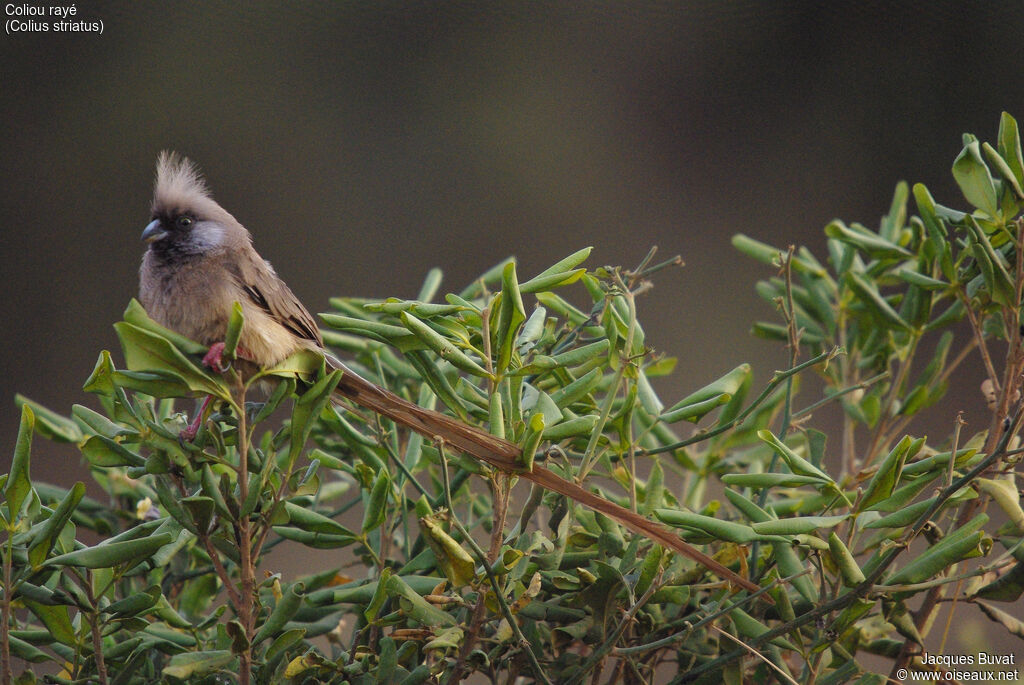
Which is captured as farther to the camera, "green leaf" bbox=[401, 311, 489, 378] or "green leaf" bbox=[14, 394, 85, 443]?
"green leaf" bbox=[14, 394, 85, 443]

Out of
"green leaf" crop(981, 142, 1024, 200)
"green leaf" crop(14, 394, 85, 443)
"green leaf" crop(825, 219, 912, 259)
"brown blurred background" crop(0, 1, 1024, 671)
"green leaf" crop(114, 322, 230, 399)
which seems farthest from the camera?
"brown blurred background" crop(0, 1, 1024, 671)

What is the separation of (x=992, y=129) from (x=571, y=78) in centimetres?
229

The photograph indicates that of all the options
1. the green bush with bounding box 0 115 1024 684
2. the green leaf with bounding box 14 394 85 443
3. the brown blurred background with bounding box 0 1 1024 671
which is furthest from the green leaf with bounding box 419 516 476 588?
the brown blurred background with bounding box 0 1 1024 671

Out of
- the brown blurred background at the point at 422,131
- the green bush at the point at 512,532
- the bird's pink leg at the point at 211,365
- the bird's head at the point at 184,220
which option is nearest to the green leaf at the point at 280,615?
the green bush at the point at 512,532

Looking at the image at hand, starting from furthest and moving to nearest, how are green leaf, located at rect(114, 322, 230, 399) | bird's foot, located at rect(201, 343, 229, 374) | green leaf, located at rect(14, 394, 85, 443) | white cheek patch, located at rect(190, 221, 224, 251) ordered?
white cheek patch, located at rect(190, 221, 224, 251) → green leaf, located at rect(14, 394, 85, 443) → bird's foot, located at rect(201, 343, 229, 374) → green leaf, located at rect(114, 322, 230, 399)

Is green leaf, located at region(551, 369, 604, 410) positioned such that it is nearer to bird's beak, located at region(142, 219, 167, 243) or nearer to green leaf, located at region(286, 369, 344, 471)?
green leaf, located at region(286, 369, 344, 471)

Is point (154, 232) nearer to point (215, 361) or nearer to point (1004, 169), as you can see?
point (215, 361)

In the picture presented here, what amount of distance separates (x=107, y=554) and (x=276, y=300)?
0.63 m

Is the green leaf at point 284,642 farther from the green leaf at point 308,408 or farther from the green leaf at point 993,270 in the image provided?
the green leaf at point 993,270

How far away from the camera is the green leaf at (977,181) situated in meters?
1.33

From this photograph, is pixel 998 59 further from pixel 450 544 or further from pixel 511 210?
pixel 450 544

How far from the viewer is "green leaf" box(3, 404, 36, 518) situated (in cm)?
110

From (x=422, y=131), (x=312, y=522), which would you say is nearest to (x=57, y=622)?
(x=312, y=522)

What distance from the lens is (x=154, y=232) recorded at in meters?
1.80
